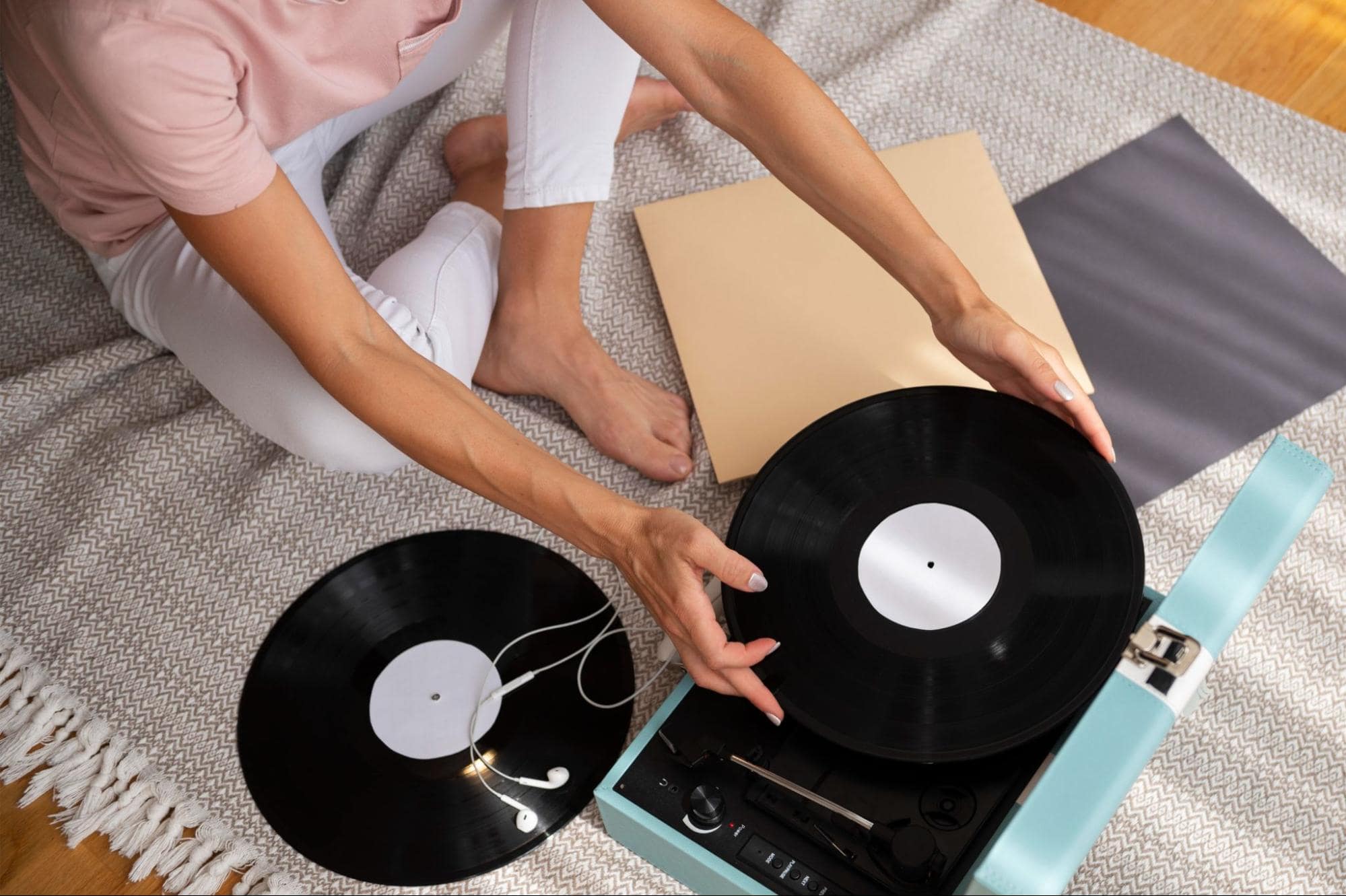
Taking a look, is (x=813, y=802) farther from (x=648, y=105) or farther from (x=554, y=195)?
(x=648, y=105)

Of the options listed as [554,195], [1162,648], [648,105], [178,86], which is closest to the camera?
[1162,648]

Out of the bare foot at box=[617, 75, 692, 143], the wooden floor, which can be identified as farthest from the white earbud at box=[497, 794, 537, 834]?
the wooden floor

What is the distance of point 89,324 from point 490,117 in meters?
0.59

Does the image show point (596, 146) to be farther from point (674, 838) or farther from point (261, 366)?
point (674, 838)

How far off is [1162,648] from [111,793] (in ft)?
3.38

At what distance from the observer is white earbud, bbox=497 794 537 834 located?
43.7 inches

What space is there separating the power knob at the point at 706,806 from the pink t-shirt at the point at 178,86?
A: 2.01 feet

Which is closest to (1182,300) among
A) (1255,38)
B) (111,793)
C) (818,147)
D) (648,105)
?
(1255,38)

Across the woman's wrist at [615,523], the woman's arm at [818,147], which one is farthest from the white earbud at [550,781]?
the woman's arm at [818,147]

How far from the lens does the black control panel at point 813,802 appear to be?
0.87m

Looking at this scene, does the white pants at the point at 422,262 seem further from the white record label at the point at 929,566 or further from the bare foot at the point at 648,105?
the white record label at the point at 929,566

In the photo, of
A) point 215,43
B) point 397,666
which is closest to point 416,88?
point 215,43

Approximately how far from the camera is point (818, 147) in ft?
3.49

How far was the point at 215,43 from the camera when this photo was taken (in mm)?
891
